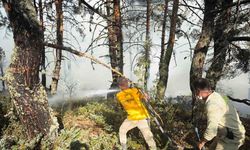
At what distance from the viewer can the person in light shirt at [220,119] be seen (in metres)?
5.84

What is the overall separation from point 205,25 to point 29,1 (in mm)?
5878

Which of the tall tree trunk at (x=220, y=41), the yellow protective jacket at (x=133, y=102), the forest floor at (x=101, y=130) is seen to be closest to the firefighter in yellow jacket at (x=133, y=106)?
the yellow protective jacket at (x=133, y=102)

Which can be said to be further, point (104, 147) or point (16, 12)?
point (104, 147)

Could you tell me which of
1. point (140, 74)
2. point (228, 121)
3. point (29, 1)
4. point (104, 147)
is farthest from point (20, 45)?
point (140, 74)

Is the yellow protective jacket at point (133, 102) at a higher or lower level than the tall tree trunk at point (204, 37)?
lower

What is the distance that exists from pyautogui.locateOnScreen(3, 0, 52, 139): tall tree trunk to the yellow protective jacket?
64.3 inches

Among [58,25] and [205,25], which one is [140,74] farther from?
[58,25]

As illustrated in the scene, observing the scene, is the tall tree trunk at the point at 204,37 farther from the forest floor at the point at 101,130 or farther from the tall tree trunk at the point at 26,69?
the tall tree trunk at the point at 26,69

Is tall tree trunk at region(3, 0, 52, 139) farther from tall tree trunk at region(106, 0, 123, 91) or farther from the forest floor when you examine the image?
tall tree trunk at region(106, 0, 123, 91)

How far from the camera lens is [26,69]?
711 centimetres

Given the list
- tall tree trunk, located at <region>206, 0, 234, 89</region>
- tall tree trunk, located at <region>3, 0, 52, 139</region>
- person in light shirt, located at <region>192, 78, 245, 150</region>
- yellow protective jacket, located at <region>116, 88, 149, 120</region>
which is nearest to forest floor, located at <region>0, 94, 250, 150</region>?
tall tree trunk, located at <region>3, 0, 52, 139</region>

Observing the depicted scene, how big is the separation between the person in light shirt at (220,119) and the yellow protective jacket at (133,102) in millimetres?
2007

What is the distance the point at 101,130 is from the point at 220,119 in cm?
446

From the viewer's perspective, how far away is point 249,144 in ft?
32.4
